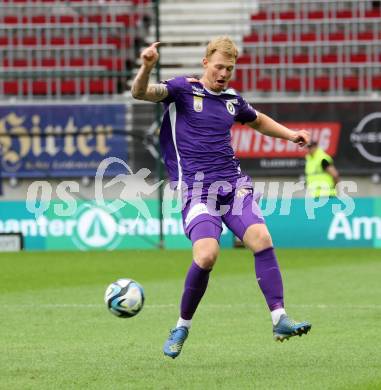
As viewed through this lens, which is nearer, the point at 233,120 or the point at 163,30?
the point at 233,120

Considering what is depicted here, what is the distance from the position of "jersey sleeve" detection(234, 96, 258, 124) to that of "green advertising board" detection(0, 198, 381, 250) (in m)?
11.2

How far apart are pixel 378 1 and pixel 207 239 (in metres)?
17.2

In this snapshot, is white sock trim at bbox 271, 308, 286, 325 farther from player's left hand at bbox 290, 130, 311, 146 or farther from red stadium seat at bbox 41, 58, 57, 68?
red stadium seat at bbox 41, 58, 57, 68

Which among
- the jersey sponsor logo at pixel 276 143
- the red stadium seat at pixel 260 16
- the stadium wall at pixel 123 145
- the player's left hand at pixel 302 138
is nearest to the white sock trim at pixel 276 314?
the player's left hand at pixel 302 138

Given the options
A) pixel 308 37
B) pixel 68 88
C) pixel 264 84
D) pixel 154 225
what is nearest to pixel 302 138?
pixel 154 225

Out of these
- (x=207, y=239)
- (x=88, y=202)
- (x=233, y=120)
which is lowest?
(x=88, y=202)

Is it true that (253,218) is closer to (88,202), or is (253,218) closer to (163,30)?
(88,202)

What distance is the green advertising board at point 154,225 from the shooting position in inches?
755

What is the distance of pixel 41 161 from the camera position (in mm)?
21656

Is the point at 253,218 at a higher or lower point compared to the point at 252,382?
higher

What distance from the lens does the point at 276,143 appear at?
21688 millimetres

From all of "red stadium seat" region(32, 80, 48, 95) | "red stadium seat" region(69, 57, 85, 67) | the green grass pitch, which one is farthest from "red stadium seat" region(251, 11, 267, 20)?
the green grass pitch

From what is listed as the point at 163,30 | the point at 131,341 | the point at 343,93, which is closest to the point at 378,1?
the point at 343,93

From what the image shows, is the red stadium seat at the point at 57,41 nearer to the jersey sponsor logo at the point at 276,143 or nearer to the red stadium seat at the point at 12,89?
the red stadium seat at the point at 12,89
